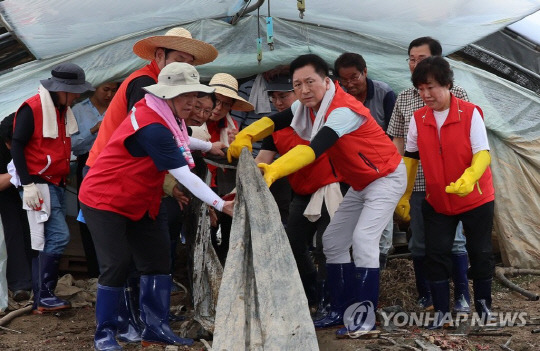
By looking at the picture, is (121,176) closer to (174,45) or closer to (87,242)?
(174,45)

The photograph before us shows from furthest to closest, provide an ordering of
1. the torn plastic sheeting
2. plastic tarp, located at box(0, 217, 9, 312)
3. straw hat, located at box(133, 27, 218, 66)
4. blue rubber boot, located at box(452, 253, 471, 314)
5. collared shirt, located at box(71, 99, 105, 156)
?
collared shirt, located at box(71, 99, 105, 156) → plastic tarp, located at box(0, 217, 9, 312) → blue rubber boot, located at box(452, 253, 471, 314) → straw hat, located at box(133, 27, 218, 66) → the torn plastic sheeting

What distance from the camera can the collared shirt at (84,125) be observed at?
6.51 metres

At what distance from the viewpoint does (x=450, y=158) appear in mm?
5066

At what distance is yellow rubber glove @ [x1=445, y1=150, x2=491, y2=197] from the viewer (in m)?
4.76

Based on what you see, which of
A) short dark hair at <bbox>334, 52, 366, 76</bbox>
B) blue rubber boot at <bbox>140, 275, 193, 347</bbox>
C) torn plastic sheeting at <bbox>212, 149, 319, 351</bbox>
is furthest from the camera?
short dark hair at <bbox>334, 52, 366, 76</bbox>

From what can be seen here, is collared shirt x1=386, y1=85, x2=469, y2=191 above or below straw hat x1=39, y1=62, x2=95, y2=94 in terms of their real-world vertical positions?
below

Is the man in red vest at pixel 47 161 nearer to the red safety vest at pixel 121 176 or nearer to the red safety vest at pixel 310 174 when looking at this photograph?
the red safety vest at pixel 121 176

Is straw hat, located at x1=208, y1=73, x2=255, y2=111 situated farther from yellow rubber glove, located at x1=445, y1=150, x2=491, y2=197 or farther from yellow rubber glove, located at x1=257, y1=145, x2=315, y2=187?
yellow rubber glove, located at x1=445, y1=150, x2=491, y2=197

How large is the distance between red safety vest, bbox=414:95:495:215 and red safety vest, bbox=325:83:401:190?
23 cm

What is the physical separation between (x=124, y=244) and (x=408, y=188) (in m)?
1.88

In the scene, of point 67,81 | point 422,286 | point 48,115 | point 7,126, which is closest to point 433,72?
point 422,286

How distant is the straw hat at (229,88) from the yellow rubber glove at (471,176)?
181 centimetres

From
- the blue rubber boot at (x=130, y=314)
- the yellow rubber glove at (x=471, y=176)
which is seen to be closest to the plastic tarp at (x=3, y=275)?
the blue rubber boot at (x=130, y=314)

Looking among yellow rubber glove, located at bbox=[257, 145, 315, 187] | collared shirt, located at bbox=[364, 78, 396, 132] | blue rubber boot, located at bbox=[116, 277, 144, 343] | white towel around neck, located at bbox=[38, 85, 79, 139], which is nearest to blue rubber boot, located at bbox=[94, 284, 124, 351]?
blue rubber boot, located at bbox=[116, 277, 144, 343]
